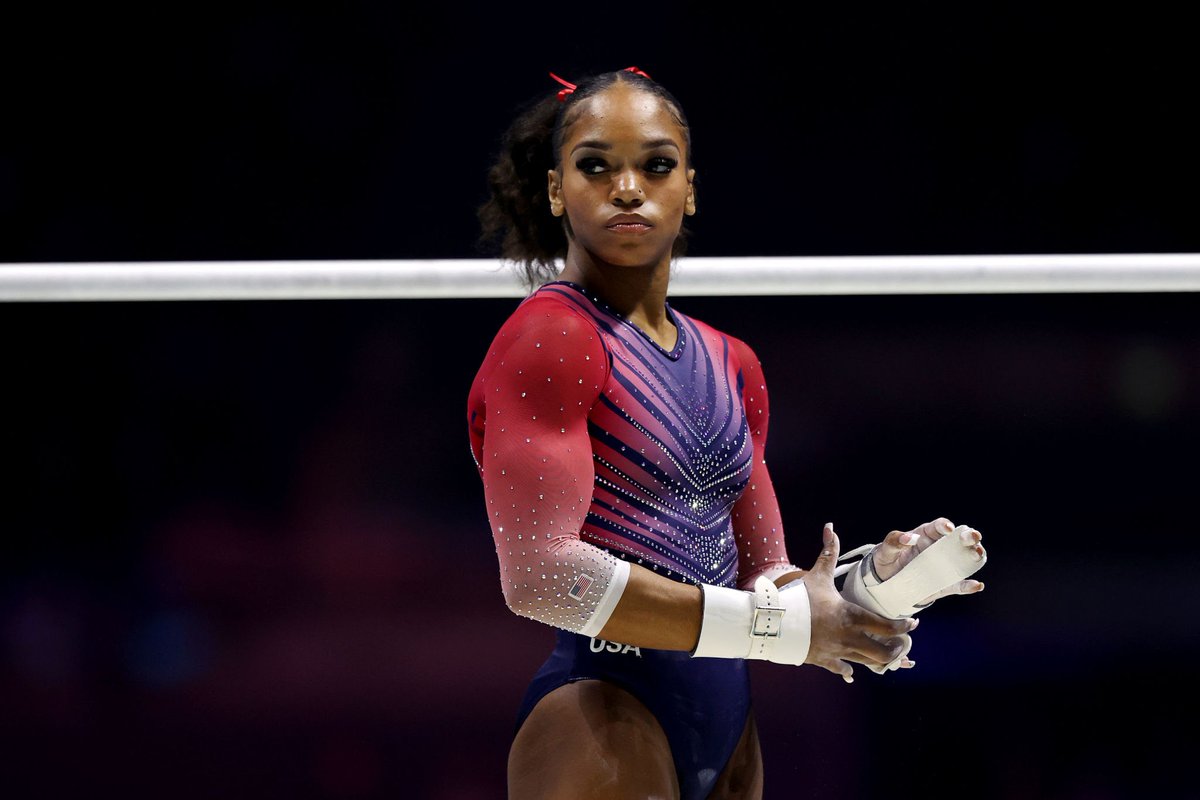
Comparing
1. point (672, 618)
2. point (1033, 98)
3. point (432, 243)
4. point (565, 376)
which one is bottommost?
point (672, 618)

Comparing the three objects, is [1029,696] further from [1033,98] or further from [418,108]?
[418,108]

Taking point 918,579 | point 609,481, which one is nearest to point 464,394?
point 609,481

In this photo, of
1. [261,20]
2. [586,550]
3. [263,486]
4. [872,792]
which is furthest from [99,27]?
[872,792]

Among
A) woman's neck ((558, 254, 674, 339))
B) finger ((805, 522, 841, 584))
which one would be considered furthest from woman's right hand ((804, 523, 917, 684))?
woman's neck ((558, 254, 674, 339))

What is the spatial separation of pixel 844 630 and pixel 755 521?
308 mm

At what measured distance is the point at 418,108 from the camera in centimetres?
250

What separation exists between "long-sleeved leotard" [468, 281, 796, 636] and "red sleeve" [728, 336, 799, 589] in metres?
0.02

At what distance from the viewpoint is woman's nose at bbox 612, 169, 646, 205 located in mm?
1498

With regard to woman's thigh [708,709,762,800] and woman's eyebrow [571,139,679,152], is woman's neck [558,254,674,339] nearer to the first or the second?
woman's eyebrow [571,139,679,152]

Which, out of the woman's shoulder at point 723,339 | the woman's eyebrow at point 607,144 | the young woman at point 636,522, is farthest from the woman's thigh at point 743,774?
the woman's eyebrow at point 607,144

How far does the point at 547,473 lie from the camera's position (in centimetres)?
134

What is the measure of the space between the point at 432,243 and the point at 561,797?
1.37 metres

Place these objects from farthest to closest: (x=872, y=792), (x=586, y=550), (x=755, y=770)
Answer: (x=872, y=792), (x=755, y=770), (x=586, y=550)

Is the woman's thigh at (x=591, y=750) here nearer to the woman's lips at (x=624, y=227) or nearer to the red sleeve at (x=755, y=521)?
the red sleeve at (x=755, y=521)
